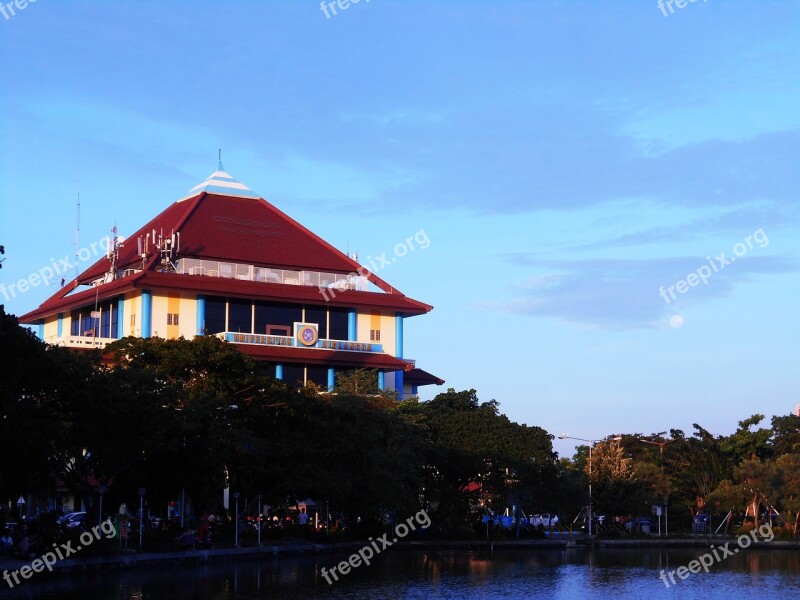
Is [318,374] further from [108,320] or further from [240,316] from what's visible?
[108,320]

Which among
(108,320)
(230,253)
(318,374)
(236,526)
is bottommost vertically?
(236,526)

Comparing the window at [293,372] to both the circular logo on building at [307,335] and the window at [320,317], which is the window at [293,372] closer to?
the circular logo on building at [307,335]

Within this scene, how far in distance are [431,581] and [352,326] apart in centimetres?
5192

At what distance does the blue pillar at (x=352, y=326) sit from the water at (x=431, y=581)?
118ft

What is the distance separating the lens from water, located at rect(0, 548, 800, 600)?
34094 millimetres

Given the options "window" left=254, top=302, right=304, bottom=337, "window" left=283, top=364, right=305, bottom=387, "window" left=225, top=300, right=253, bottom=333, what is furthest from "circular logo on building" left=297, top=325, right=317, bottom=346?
"window" left=225, top=300, right=253, bottom=333

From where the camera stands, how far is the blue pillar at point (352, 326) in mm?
91125

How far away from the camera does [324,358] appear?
85062mm

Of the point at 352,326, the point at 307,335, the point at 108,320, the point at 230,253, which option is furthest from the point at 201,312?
the point at 352,326

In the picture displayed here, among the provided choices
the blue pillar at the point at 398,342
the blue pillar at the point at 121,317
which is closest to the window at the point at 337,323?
the blue pillar at the point at 398,342

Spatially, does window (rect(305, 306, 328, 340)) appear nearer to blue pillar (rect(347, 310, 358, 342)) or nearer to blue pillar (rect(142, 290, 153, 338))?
blue pillar (rect(347, 310, 358, 342))

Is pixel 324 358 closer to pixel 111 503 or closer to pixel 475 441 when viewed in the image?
pixel 475 441

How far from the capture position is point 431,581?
40094 mm

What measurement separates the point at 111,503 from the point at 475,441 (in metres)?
26.4
